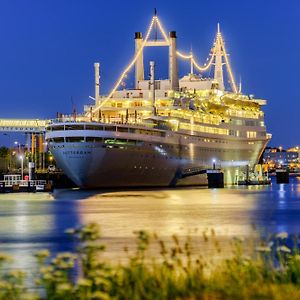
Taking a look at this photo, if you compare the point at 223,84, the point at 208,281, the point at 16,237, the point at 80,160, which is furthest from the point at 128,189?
the point at 208,281

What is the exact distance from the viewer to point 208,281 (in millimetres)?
13422

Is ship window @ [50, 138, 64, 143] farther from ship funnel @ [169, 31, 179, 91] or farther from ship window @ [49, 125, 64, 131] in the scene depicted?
ship funnel @ [169, 31, 179, 91]

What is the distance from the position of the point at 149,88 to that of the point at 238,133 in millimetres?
14775

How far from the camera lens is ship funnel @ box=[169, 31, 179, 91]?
4099 inches

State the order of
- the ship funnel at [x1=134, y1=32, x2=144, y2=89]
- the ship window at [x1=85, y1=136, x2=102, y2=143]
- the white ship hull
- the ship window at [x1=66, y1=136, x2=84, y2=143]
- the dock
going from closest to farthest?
1. the white ship hull
2. the ship window at [x1=85, y1=136, x2=102, y2=143]
3. the ship window at [x1=66, y1=136, x2=84, y2=143]
4. the dock
5. the ship funnel at [x1=134, y1=32, x2=144, y2=89]

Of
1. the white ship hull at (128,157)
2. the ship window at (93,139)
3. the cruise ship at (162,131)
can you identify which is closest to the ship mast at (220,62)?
the cruise ship at (162,131)

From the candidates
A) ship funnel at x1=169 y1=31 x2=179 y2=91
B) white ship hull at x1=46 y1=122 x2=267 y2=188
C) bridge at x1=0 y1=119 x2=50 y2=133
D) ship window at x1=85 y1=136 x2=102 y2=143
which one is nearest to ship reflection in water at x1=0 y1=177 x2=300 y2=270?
white ship hull at x1=46 y1=122 x2=267 y2=188

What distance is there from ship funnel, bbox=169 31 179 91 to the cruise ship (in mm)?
132

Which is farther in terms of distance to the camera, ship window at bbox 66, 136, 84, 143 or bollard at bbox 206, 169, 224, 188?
bollard at bbox 206, 169, 224, 188

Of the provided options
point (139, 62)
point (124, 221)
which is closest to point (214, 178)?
point (139, 62)

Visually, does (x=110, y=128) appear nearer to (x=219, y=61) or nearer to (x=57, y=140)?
(x=57, y=140)

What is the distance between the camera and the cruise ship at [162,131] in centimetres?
8100

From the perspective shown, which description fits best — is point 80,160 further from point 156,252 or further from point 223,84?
point 156,252

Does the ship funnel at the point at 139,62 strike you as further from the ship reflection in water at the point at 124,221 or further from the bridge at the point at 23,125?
the ship reflection in water at the point at 124,221
